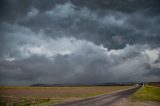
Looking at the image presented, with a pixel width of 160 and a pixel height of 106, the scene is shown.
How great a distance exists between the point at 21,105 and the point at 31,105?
1640 millimetres

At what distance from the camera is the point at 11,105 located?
33.1 metres

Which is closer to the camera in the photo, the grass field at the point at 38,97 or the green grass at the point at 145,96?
the grass field at the point at 38,97

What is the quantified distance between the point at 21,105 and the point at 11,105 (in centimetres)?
158

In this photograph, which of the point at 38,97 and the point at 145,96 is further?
the point at 38,97

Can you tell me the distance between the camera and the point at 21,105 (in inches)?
1287

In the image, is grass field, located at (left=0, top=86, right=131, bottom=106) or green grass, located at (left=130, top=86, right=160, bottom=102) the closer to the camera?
grass field, located at (left=0, top=86, right=131, bottom=106)

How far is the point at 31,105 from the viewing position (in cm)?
3212

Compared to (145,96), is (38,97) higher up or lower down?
higher up

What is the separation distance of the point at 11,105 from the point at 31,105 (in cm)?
321
